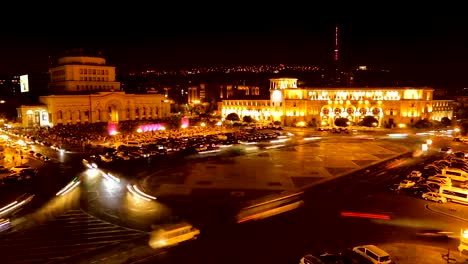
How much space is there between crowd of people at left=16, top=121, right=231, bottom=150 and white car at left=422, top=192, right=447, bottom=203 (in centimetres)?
3928

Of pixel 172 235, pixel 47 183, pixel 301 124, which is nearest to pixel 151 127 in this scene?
pixel 301 124

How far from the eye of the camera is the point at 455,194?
2652cm

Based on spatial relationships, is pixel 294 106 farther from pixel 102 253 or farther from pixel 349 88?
pixel 102 253

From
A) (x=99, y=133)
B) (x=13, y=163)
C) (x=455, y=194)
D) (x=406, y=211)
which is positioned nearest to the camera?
(x=406, y=211)

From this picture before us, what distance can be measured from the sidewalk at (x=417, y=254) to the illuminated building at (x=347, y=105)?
67.5 m

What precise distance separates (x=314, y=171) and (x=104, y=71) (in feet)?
185

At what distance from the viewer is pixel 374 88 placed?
3361 inches

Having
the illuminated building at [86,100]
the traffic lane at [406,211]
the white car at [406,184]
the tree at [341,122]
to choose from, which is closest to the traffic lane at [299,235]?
the traffic lane at [406,211]

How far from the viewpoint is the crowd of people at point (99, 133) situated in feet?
179

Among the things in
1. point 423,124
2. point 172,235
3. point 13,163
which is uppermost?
point 423,124

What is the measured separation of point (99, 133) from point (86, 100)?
12.0m

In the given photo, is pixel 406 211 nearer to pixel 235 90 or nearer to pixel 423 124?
pixel 423 124

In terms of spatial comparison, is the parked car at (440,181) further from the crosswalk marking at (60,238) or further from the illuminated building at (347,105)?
the illuminated building at (347,105)

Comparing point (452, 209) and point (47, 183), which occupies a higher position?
point (47, 183)
